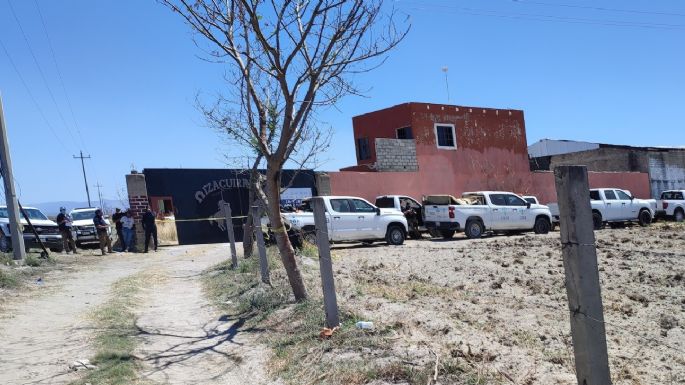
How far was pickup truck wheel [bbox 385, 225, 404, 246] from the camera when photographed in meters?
18.1

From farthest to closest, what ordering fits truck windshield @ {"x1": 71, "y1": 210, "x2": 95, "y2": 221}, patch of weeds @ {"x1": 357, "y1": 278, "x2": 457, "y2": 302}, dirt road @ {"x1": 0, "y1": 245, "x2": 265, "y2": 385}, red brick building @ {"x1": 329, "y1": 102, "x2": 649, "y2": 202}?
1. red brick building @ {"x1": 329, "y1": 102, "x2": 649, "y2": 202}
2. truck windshield @ {"x1": 71, "y1": 210, "x2": 95, "y2": 221}
3. patch of weeds @ {"x1": 357, "y1": 278, "x2": 457, "y2": 302}
4. dirt road @ {"x1": 0, "y1": 245, "x2": 265, "y2": 385}

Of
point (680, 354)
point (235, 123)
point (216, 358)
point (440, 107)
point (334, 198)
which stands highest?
point (440, 107)

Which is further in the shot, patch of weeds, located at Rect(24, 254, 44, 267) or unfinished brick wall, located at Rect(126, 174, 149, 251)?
unfinished brick wall, located at Rect(126, 174, 149, 251)

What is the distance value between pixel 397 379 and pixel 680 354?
10.2ft

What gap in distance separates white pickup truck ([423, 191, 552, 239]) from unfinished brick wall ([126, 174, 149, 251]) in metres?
10.6

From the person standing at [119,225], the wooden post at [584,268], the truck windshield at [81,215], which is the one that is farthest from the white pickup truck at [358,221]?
the wooden post at [584,268]

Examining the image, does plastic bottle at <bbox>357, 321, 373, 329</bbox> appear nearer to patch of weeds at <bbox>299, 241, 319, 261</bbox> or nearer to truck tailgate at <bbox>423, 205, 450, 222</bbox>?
patch of weeds at <bbox>299, 241, 319, 261</bbox>

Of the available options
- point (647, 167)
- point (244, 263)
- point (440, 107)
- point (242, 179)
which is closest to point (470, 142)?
point (440, 107)

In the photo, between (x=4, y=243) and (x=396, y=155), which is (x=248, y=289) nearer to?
(x=4, y=243)

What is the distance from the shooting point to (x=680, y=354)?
17.8ft

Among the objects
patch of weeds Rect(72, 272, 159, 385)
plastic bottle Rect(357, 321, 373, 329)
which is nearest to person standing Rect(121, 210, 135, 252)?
patch of weeds Rect(72, 272, 159, 385)

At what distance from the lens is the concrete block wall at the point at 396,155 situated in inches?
981

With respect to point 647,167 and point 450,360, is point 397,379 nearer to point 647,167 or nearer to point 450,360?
point 450,360

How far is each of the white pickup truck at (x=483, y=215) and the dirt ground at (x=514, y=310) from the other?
18.5 ft
